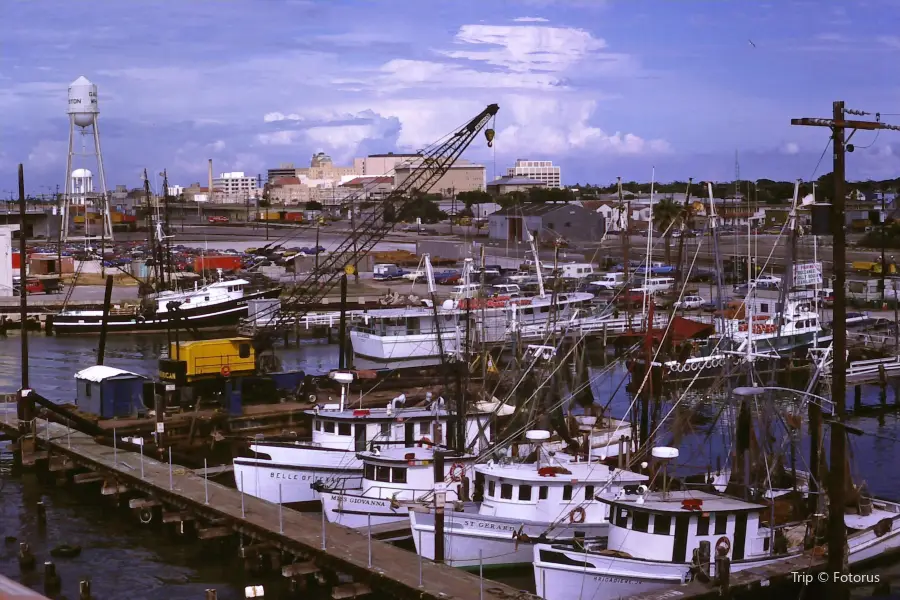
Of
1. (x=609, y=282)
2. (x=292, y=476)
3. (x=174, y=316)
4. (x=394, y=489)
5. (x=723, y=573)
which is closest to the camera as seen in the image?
(x=723, y=573)

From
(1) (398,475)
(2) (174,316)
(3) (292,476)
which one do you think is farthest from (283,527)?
(2) (174,316)

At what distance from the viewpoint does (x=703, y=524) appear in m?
20.2

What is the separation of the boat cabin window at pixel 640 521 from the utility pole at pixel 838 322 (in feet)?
10.6

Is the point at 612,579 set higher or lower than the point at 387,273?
lower

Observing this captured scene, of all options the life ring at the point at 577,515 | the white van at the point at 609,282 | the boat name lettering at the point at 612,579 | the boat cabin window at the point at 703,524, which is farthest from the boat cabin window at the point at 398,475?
the white van at the point at 609,282

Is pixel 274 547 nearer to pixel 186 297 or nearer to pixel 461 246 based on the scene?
pixel 186 297

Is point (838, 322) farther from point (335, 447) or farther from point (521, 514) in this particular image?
point (335, 447)

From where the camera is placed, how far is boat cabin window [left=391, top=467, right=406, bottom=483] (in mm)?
24734

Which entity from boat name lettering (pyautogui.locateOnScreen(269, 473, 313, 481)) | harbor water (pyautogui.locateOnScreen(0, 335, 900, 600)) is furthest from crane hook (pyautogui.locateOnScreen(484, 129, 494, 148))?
boat name lettering (pyautogui.locateOnScreen(269, 473, 313, 481))

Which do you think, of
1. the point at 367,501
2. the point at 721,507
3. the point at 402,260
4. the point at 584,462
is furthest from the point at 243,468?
the point at 402,260

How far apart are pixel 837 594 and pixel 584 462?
7.18m

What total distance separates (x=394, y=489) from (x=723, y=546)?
7454 mm

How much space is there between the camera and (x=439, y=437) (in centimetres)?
2769

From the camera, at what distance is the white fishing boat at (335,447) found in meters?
27.1
